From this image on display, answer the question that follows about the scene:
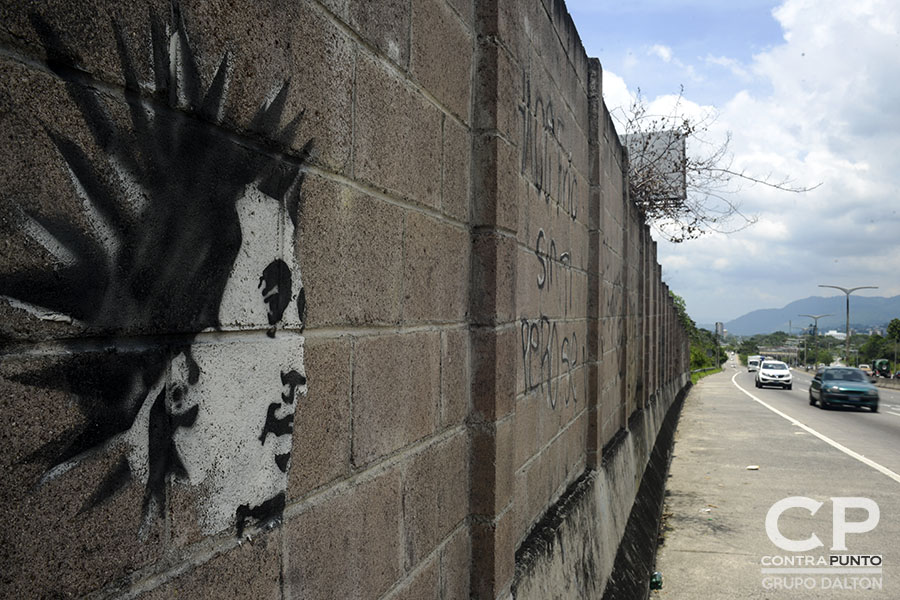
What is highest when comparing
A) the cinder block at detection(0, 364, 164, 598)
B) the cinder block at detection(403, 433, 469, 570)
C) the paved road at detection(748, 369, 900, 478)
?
the cinder block at detection(0, 364, 164, 598)

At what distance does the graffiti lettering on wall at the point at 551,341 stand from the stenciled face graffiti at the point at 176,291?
2.29 meters

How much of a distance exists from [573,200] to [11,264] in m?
4.52

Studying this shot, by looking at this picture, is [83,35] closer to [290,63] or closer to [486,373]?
[290,63]

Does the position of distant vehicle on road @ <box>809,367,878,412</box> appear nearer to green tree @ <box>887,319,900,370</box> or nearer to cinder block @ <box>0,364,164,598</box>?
cinder block @ <box>0,364,164,598</box>

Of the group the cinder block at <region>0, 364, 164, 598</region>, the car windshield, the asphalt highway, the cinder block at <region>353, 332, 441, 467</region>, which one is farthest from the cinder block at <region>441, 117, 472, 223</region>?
the car windshield

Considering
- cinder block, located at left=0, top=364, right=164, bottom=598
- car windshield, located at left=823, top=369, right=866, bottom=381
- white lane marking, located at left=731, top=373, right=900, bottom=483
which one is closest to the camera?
cinder block, located at left=0, top=364, right=164, bottom=598

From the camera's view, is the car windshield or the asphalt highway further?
the car windshield

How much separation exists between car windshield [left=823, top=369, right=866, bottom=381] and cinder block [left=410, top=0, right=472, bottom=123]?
2375 cm

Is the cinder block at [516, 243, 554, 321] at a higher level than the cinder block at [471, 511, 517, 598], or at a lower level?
higher

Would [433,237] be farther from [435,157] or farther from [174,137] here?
[174,137]

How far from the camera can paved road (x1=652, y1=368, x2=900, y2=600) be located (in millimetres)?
5953

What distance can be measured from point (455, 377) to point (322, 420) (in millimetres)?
962

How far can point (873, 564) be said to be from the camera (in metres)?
6.30

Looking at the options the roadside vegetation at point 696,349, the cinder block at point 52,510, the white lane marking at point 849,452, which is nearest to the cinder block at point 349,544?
the cinder block at point 52,510
